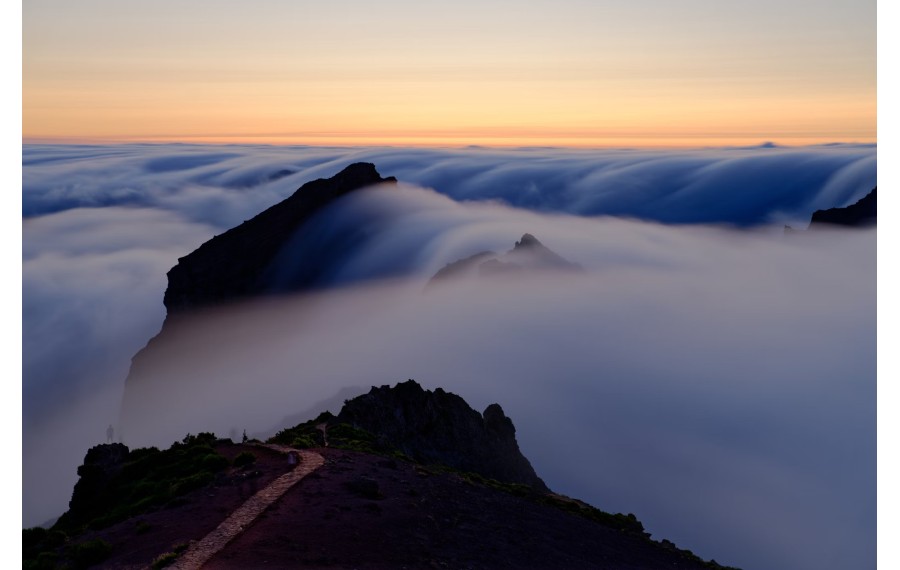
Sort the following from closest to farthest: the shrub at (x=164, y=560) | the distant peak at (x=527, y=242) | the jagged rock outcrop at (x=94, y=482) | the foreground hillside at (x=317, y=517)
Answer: the shrub at (x=164, y=560) → the foreground hillside at (x=317, y=517) → the jagged rock outcrop at (x=94, y=482) → the distant peak at (x=527, y=242)

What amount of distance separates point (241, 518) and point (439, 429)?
25.6 meters

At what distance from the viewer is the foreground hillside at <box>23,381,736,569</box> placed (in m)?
18.4

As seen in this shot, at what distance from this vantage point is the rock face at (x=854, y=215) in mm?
37453

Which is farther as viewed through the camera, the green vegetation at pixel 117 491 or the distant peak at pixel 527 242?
the distant peak at pixel 527 242

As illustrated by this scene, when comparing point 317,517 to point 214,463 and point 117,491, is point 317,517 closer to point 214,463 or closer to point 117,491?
point 214,463

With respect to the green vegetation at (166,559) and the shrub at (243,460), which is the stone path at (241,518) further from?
the shrub at (243,460)

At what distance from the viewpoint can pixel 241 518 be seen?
1945 centimetres

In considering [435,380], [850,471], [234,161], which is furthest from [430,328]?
[850,471]

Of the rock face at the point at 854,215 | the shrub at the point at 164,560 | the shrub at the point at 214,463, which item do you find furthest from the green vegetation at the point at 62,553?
the rock face at the point at 854,215

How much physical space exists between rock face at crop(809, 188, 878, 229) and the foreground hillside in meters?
18.4

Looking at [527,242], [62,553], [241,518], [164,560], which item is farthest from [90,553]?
[527,242]

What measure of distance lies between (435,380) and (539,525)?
49.5m

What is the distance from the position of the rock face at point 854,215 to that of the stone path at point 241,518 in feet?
78.7

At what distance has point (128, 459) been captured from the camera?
Result: 91.9 ft
